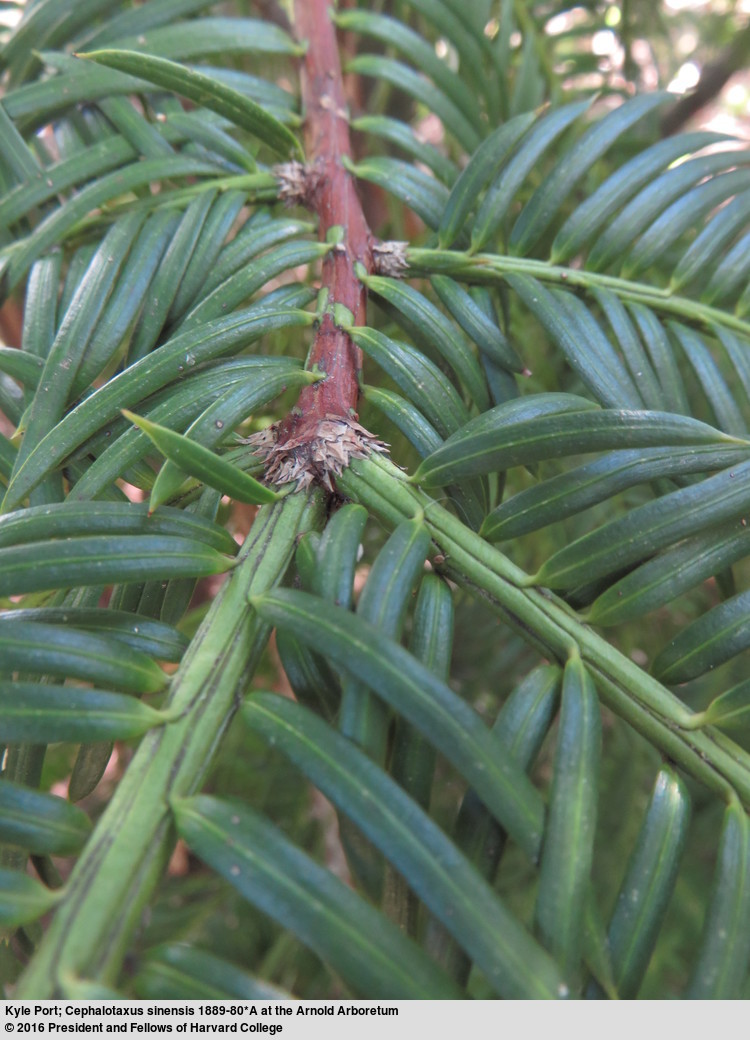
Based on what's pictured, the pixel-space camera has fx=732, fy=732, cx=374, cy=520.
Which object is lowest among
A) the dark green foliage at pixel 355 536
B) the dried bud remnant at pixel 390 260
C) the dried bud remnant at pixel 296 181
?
the dark green foliage at pixel 355 536

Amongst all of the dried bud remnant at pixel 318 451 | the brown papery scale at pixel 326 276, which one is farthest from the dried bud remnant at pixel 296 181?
the dried bud remnant at pixel 318 451

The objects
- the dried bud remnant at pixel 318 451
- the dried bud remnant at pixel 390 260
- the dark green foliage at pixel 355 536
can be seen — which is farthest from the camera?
the dried bud remnant at pixel 390 260

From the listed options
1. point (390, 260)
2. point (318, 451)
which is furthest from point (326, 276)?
point (318, 451)

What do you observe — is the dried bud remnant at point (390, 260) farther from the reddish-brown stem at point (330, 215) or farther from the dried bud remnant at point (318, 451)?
the dried bud remnant at point (318, 451)

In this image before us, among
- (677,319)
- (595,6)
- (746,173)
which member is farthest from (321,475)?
(595,6)

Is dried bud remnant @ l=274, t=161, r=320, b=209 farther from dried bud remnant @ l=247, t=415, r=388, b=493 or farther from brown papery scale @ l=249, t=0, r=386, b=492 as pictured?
dried bud remnant @ l=247, t=415, r=388, b=493

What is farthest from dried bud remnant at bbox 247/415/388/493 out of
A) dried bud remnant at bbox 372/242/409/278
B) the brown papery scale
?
dried bud remnant at bbox 372/242/409/278
